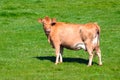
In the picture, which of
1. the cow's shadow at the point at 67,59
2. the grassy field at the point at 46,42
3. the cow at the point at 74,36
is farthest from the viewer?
the cow's shadow at the point at 67,59

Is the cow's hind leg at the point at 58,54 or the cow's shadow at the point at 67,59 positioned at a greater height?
the cow's hind leg at the point at 58,54

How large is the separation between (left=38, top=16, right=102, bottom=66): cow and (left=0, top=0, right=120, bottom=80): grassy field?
0.48 meters

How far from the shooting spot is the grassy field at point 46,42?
543 inches

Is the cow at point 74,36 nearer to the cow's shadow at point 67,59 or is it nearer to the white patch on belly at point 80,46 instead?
the white patch on belly at point 80,46

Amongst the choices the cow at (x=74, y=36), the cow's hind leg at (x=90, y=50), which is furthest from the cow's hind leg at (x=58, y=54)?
the cow's hind leg at (x=90, y=50)

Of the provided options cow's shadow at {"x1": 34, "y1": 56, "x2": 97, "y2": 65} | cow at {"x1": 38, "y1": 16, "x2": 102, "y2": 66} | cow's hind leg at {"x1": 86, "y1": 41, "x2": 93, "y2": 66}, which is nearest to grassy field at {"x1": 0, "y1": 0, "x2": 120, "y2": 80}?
cow's shadow at {"x1": 34, "y1": 56, "x2": 97, "y2": 65}

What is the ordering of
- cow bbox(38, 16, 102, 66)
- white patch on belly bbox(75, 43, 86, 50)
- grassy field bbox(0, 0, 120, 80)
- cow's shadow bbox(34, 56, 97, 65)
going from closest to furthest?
grassy field bbox(0, 0, 120, 80)
cow bbox(38, 16, 102, 66)
white patch on belly bbox(75, 43, 86, 50)
cow's shadow bbox(34, 56, 97, 65)

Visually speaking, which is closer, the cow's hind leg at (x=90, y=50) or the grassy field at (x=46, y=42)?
the grassy field at (x=46, y=42)

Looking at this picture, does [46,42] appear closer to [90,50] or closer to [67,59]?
[67,59]

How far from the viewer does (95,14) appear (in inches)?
1030

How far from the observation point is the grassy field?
13.8 metres

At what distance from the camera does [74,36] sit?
1483 centimetres

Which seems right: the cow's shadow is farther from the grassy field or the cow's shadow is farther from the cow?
the cow

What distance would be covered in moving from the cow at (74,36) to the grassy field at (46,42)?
478mm
